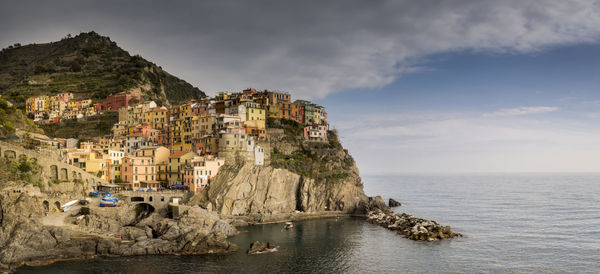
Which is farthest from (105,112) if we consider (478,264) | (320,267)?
(478,264)

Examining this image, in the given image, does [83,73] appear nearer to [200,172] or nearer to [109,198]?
[200,172]

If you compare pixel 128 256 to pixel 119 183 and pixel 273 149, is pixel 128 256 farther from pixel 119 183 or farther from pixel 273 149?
pixel 273 149

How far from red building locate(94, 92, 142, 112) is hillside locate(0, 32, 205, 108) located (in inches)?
258

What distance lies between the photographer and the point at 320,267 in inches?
1939

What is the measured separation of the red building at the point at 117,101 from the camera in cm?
10981

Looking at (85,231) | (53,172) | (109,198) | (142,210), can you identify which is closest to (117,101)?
(53,172)

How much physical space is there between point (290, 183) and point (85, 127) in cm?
5788

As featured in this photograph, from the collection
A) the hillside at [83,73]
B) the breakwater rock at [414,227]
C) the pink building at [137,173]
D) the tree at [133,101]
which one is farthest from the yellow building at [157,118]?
the breakwater rock at [414,227]

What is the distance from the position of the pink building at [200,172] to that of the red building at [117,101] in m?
43.0

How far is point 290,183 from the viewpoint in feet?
279

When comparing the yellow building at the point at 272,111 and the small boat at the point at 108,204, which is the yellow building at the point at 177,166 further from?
the yellow building at the point at 272,111

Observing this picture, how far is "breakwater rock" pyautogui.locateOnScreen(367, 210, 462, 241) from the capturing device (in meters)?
64.7

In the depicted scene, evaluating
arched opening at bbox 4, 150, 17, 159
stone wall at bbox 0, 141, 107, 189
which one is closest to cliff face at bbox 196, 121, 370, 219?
stone wall at bbox 0, 141, 107, 189

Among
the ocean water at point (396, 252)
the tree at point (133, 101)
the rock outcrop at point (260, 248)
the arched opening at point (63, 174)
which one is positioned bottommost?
the ocean water at point (396, 252)
